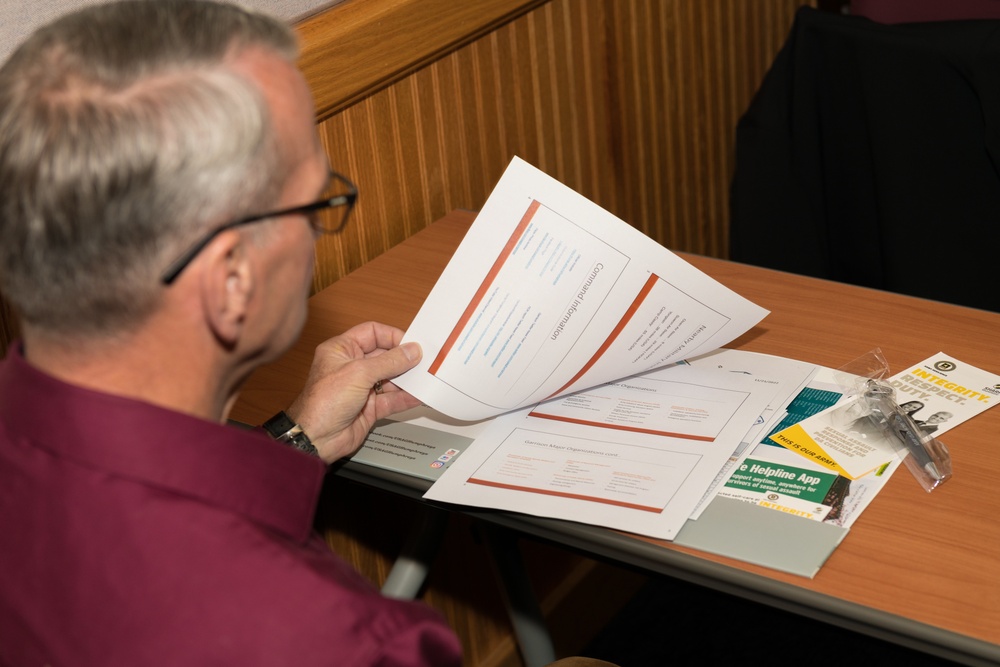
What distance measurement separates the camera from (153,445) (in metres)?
0.81

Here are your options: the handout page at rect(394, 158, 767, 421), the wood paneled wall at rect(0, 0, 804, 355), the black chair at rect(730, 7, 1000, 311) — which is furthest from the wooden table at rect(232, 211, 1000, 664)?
the black chair at rect(730, 7, 1000, 311)

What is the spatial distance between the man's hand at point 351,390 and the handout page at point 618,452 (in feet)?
0.42

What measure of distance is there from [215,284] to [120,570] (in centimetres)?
21

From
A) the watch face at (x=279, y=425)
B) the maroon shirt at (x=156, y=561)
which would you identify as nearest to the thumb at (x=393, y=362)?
the watch face at (x=279, y=425)

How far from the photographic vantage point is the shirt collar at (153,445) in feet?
2.63

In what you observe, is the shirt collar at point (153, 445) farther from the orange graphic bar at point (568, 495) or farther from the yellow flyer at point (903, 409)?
the yellow flyer at point (903, 409)

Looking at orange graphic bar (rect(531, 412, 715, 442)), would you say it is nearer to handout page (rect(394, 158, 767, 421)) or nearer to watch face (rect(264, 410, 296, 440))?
handout page (rect(394, 158, 767, 421))

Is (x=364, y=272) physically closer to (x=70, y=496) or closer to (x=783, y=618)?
(x=70, y=496)

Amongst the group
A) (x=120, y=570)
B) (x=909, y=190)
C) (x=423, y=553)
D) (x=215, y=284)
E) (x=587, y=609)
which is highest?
(x=215, y=284)

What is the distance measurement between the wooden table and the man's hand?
0.15 ft

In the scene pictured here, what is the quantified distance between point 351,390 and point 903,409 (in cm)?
60

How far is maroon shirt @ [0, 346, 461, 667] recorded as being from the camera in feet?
2.50

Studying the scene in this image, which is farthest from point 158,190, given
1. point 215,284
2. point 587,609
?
point 587,609

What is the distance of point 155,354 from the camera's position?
0.84 meters
